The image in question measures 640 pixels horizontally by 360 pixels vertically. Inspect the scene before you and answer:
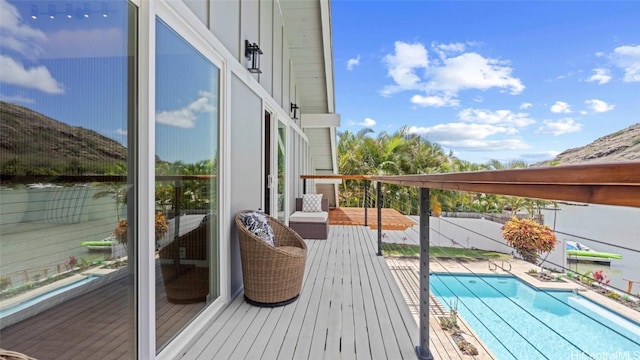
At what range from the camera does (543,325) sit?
455 cm

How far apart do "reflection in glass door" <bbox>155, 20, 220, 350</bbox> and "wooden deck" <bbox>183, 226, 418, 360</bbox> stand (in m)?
0.29

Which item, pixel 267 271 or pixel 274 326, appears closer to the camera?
pixel 274 326

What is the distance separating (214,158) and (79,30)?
1.36 meters

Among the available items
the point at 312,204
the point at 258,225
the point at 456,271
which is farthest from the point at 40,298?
the point at 456,271

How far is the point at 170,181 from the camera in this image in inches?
76.7

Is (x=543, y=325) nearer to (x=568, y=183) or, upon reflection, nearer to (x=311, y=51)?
(x=568, y=183)

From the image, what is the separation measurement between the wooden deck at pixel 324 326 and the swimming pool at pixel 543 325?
138 cm

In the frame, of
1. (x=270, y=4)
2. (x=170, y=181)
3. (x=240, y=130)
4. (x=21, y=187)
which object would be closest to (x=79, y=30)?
(x=21, y=187)

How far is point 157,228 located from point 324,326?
1.38 meters

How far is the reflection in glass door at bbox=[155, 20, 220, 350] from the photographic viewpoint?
187 centimetres

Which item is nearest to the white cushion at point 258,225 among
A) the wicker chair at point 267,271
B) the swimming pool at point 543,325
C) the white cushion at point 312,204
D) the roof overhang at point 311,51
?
the wicker chair at point 267,271

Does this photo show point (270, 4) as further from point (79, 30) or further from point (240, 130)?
point (79, 30)

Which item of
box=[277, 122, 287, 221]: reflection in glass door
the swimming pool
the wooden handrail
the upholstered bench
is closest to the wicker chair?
the wooden handrail

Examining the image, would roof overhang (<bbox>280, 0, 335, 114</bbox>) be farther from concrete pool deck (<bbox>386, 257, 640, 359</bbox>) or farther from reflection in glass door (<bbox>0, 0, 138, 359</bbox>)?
reflection in glass door (<bbox>0, 0, 138, 359</bbox>)
